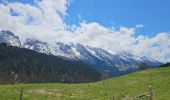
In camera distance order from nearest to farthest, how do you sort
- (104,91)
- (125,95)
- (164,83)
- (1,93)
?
1. (1,93)
2. (125,95)
3. (104,91)
4. (164,83)

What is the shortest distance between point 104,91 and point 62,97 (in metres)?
11.3

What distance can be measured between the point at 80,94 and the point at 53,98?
27.4 feet

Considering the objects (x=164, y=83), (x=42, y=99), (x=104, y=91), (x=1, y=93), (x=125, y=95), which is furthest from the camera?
(x=164, y=83)

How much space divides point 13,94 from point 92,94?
45.0ft

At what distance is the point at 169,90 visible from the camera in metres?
57.6

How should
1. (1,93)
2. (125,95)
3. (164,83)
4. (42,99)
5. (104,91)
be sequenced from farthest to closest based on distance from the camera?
(164,83) → (104,91) → (125,95) → (1,93) → (42,99)

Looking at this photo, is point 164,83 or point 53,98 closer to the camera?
point 53,98

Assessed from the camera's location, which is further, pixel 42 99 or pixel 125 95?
pixel 125 95

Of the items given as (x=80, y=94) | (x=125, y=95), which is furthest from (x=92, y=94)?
(x=125, y=95)

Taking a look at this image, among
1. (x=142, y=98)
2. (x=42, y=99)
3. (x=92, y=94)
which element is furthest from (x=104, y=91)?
(x=42, y=99)

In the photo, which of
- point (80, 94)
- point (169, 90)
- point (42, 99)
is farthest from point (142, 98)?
point (42, 99)

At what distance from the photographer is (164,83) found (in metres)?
65.9

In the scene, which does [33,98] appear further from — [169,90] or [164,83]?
[164,83]

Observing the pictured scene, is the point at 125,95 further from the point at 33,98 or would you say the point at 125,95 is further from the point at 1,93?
the point at 1,93
